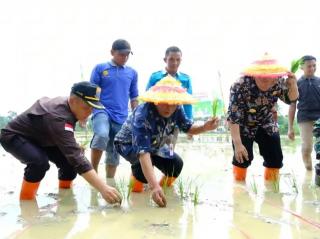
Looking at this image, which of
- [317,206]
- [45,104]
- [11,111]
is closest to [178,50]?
[45,104]

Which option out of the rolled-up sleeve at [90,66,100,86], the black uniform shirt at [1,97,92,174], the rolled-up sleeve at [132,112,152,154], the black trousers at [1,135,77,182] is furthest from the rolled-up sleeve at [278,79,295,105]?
the black trousers at [1,135,77,182]

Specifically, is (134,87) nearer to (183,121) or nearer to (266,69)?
(183,121)

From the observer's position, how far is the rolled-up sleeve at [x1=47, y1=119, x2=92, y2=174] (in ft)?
10.8

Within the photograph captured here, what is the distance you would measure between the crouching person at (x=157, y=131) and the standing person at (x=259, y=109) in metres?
0.74

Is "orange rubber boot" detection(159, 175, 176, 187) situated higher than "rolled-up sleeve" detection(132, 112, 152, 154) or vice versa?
"rolled-up sleeve" detection(132, 112, 152, 154)

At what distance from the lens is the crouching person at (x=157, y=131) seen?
3504mm

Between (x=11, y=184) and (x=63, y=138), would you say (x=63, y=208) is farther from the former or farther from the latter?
(x=11, y=184)

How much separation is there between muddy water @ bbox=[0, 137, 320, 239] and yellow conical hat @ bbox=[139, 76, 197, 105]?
839 mm

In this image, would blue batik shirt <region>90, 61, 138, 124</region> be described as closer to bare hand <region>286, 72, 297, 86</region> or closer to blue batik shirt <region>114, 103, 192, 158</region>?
blue batik shirt <region>114, 103, 192, 158</region>

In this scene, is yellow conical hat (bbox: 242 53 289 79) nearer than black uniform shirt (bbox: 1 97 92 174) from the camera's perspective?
No

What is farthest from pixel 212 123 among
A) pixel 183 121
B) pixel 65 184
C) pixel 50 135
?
pixel 65 184

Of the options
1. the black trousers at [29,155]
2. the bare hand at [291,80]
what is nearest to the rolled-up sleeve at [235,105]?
the bare hand at [291,80]

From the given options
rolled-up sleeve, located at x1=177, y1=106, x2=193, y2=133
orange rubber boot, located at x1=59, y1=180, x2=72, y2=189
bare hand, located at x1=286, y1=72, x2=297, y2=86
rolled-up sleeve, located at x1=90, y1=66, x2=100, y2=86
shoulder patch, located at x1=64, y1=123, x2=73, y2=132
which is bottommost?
orange rubber boot, located at x1=59, y1=180, x2=72, y2=189

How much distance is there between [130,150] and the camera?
13.3 ft
